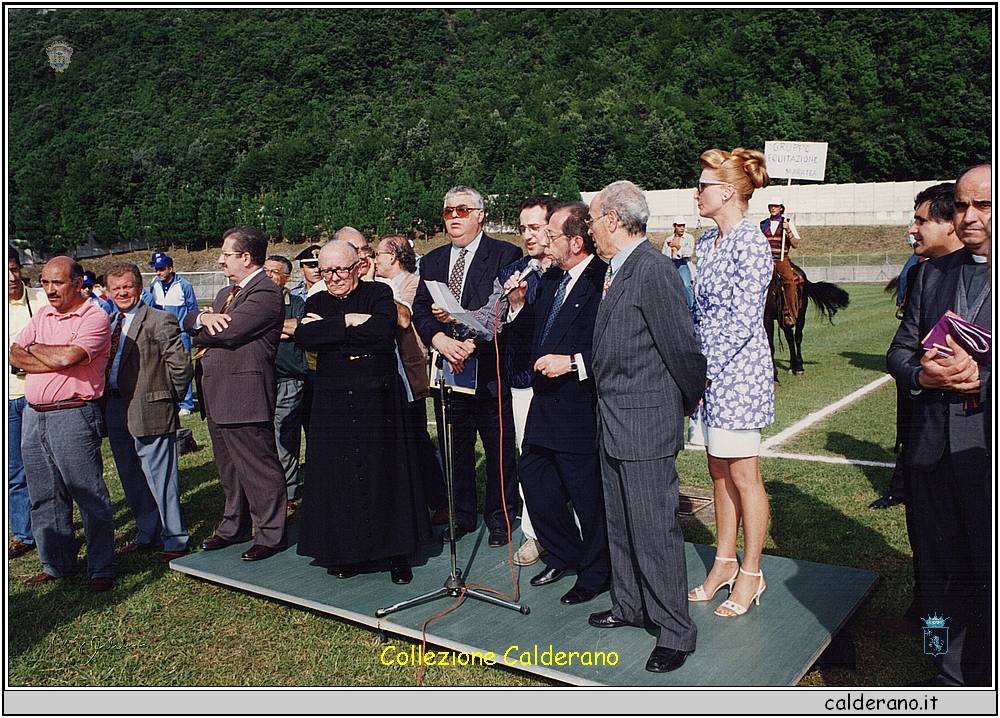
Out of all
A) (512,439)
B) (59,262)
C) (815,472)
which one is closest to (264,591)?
(512,439)

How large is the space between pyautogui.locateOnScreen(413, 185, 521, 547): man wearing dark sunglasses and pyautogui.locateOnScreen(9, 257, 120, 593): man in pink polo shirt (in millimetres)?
1822

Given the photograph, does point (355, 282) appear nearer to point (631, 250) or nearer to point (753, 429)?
point (631, 250)

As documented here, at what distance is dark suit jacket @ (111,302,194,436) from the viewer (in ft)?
15.7

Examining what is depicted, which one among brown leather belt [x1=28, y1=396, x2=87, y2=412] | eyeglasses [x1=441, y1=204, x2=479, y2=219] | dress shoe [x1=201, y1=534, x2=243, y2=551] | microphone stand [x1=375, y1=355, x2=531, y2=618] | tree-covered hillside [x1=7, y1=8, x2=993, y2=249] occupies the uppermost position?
tree-covered hillside [x1=7, y1=8, x2=993, y2=249]

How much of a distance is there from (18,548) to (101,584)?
1.23m

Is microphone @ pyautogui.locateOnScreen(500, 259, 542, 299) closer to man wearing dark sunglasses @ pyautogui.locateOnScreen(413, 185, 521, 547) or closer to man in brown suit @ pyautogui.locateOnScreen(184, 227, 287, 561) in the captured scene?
man wearing dark sunglasses @ pyautogui.locateOnScreen(413, 185, 521, 547)

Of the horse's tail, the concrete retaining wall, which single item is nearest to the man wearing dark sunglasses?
the horse's tail

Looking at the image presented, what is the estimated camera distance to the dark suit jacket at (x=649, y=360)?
291 cm

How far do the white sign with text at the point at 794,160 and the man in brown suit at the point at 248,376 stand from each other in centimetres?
613

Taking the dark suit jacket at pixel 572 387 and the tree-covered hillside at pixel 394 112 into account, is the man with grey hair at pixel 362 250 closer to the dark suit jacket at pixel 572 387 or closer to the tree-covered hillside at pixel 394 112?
the tree-covered hillside at pixel 394 112

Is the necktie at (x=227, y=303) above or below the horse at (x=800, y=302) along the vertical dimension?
above

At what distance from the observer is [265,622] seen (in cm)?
388

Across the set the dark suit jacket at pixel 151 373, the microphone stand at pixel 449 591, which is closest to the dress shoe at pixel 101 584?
the dark suit jacket at pixel 151 373

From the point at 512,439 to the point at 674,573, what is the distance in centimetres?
187
